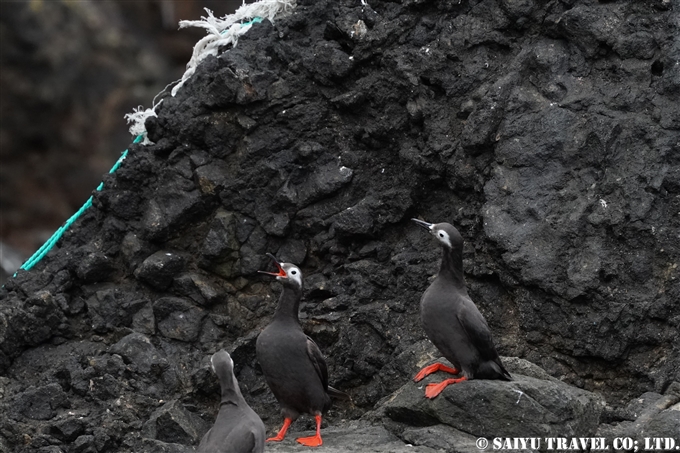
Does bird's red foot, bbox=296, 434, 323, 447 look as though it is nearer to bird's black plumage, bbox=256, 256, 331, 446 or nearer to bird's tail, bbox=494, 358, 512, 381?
bird's black plumage, bbox=256, 256, 331, 446

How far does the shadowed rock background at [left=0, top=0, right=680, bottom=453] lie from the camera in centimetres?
841

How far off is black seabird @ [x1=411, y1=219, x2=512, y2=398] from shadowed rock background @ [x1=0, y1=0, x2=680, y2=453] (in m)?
0.28

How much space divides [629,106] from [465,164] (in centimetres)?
147

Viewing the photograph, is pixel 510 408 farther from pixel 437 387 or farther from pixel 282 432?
pixel 282 432

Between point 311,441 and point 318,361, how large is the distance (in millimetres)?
702

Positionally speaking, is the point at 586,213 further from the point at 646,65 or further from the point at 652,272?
the point at 646,65

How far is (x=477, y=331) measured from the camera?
8.20 meters

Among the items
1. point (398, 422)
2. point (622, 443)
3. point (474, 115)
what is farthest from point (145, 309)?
point (622, 443)

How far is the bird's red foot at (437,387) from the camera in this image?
7980mm

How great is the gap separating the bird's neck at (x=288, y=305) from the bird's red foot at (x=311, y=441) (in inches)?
40.3

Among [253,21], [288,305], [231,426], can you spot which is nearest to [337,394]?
[288,305]

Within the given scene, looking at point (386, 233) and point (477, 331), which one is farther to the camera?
point (386, 233)

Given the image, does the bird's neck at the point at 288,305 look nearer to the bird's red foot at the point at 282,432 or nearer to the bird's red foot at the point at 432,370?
the bird's red foot at the point at 282,432

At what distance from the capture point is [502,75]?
937cm
